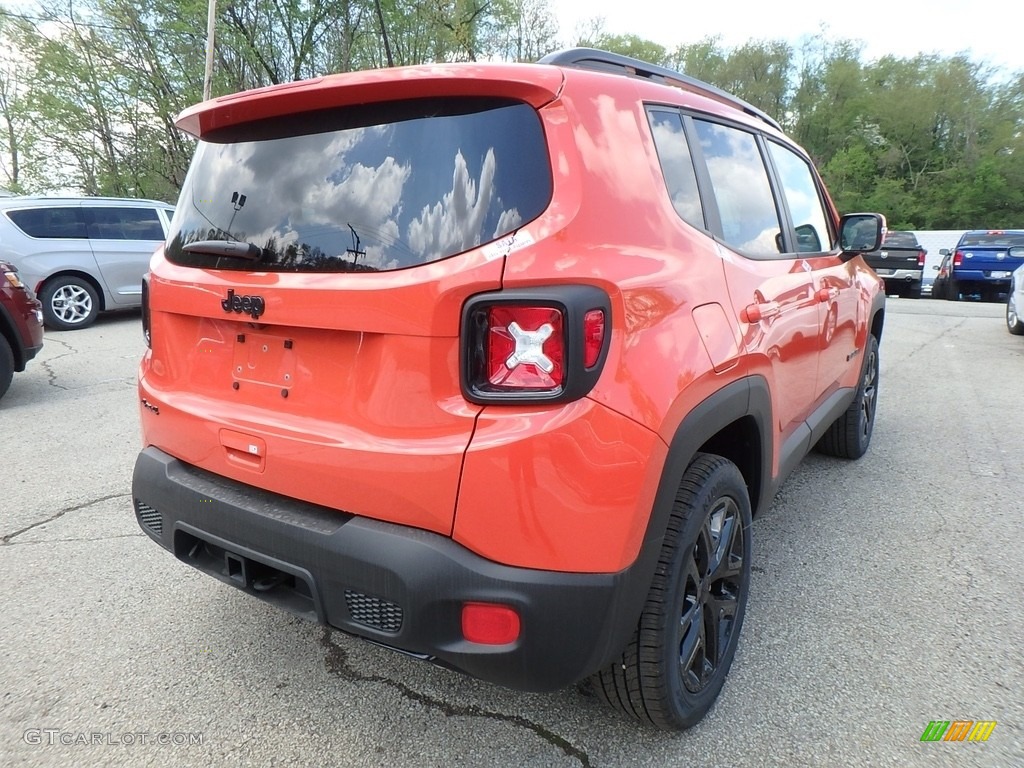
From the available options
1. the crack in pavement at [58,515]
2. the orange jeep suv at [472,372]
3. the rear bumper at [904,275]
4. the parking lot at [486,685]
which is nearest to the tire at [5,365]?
the parking lot at [486,685]

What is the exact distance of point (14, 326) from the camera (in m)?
5.55

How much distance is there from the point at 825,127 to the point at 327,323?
179 ft

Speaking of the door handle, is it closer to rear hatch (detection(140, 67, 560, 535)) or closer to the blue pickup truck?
rear hatch (detection(140, 67, 560, 535))

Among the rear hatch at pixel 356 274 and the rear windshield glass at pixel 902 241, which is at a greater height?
the rear hatch at pixel 356 274

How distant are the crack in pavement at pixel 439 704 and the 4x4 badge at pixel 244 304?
912 mm

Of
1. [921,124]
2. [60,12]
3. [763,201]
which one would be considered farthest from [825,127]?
[763,201]

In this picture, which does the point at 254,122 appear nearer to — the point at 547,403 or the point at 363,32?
the point at 547,403

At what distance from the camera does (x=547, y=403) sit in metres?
1.49

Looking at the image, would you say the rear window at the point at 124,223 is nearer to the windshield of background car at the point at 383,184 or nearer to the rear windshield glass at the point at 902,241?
the windshield of background car at the point at 383,184

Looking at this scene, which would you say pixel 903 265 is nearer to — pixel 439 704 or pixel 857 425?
pixel 857 425

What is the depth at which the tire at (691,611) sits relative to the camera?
1763 millimetres

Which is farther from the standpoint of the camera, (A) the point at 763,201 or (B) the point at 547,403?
(A) the point at 763,201

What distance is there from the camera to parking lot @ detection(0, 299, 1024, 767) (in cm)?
193

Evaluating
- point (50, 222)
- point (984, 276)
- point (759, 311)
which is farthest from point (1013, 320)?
point (50, 222)
